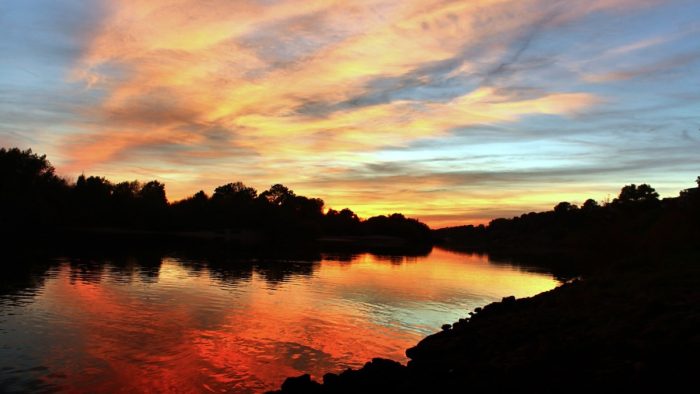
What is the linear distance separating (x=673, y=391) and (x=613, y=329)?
248 inches

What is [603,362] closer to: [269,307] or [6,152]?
[269,307]

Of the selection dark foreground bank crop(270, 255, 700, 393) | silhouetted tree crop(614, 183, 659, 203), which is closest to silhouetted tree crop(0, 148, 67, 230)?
dark foreground bank crop(270, 255, 700, 393)

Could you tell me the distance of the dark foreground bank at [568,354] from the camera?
446 inches

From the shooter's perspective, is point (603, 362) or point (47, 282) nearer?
point (603, 362)

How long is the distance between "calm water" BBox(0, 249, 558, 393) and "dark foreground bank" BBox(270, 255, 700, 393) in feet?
12.2

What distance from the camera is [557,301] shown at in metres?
27.7

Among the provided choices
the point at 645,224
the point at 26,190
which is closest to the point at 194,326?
the point at 645,224

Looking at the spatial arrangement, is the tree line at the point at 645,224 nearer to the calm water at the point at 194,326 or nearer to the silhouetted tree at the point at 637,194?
the silhouetted tree at the point at 637,194

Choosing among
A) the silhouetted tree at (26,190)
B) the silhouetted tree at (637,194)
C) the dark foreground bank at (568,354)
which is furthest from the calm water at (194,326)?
the silhouetted tree at (637,194)

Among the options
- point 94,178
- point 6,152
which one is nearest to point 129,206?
point 94,178

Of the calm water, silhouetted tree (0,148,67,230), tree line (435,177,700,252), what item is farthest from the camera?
silhouetted tree (0,148,67,230)

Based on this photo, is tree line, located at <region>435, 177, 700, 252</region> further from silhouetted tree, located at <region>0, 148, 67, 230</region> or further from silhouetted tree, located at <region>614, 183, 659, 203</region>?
silhouetted tree, located at <region>0, 148, 67, 230</region>

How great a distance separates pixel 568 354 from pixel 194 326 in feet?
60.8

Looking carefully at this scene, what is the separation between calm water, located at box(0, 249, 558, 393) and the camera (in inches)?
702
